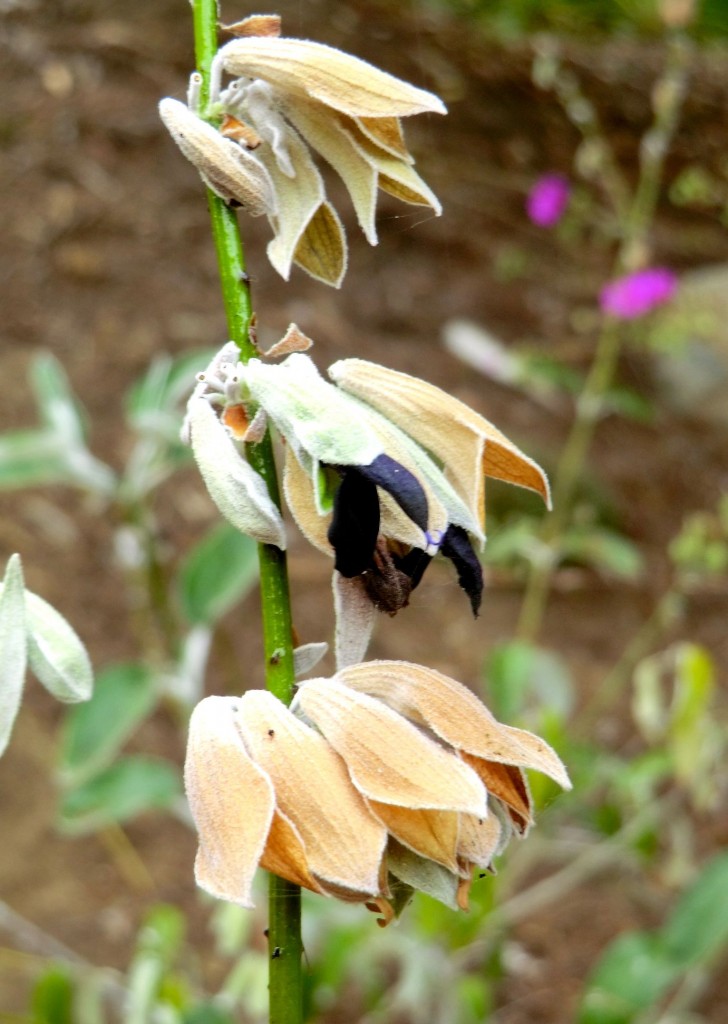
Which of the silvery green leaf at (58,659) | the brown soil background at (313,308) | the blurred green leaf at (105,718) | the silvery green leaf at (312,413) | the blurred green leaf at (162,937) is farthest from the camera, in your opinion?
the brown soil background at (313,308)

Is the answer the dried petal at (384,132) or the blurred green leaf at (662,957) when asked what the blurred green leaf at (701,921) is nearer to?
the blurred green leaf at (662,957)

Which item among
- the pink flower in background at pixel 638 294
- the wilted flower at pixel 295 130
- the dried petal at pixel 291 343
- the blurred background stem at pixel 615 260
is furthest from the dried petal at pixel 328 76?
the pink flower in background at pixel 638 294

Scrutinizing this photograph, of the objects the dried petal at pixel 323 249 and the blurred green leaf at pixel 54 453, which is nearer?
the dried petal at pixel 323 249

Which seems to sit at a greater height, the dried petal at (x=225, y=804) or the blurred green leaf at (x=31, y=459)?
the dried petal at (x=225, y=804)

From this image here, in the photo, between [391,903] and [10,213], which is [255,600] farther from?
[391,903]

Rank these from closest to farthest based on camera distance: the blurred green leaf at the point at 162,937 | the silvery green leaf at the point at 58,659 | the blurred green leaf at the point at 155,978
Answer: the silvery green leaf at the point at 58,659 → the blurred green leaf at the point at 155,978 → the blurred green leaf at the point at 162,937

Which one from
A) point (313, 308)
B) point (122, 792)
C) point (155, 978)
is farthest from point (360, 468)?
point (313, 308)

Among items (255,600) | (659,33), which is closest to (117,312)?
(255,600)
